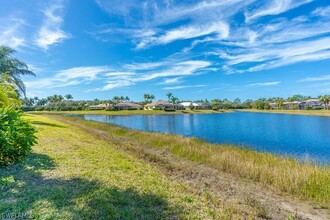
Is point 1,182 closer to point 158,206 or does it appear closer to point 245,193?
point 158,206

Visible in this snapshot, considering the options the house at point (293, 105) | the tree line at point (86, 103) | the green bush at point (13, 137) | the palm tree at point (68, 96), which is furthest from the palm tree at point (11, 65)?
the palm tree at point (68, 96)

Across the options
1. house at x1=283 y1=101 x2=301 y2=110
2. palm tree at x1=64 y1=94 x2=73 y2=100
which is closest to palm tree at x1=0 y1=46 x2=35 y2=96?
house at x1=283 y1=101 x2=301 y2=110

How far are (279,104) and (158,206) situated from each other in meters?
118

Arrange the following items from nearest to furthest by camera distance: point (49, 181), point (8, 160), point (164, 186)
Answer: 1. point (49, 181)
2. point (164, 186)
3. point (8, 160)

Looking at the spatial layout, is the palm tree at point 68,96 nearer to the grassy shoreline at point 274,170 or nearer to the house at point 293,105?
the house at point 293,105

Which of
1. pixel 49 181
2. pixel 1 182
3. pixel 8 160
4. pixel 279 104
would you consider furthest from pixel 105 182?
pixel 279 104

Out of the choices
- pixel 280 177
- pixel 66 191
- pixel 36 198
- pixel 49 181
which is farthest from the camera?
pixel 280 177

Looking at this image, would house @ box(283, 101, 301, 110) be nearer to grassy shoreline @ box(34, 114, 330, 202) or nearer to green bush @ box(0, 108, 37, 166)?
grassy shoreline @ box(34, 114, 330, 202)

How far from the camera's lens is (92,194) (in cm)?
524

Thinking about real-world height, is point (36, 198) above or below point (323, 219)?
above

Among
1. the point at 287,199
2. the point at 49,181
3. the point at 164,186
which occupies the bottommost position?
the point at 287,199

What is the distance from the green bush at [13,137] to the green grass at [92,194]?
372 millimetres

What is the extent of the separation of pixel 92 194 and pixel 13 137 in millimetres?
3284

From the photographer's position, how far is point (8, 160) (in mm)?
6980
